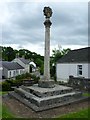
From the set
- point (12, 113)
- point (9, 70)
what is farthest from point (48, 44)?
point (9, 70)

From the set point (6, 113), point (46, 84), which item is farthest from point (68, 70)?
point (6, 113)

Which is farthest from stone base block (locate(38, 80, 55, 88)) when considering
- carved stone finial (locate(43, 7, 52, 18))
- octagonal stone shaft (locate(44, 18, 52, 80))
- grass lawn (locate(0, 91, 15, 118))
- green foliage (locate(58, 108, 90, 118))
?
carved stone finial (locate(43, 7, 52, 18))

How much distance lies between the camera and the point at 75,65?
101 ft

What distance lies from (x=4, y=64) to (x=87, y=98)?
38.4m

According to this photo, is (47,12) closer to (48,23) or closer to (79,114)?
(48,23)

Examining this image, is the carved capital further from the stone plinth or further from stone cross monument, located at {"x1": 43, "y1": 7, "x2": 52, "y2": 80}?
the stone plinth

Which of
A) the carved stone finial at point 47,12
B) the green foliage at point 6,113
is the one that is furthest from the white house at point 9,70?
the green foliage at point 6,113

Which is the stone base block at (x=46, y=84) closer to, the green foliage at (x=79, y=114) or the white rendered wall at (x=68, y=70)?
the green foliage at (x=79, y=114)

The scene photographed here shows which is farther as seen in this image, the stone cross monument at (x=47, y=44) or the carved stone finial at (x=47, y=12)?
the carved stone finial at (x=47, y=12)

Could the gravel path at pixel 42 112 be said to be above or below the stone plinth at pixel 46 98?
below

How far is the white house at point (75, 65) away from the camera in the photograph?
2912cm

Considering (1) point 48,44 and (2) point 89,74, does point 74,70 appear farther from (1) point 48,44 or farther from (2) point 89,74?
(1) point 48,44

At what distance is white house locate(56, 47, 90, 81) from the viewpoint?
1147 inches

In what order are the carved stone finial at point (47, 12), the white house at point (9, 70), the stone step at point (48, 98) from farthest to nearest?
the white house at point (9, 70) < the carved stone finial at point (47, 12) < the stone step at point (48, 98)
